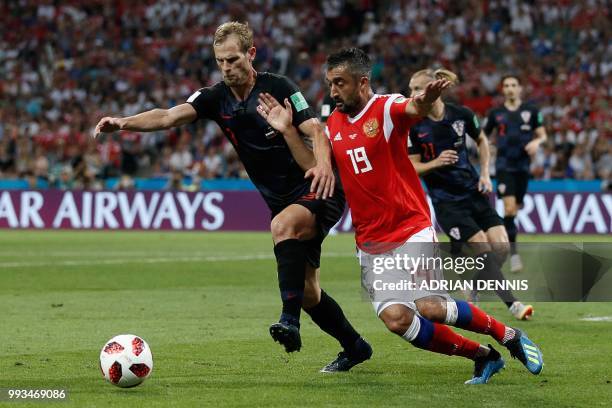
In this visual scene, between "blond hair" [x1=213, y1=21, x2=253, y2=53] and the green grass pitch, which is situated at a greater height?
"blond hair" [x1=213, y1=21, x2=253, y2=53]

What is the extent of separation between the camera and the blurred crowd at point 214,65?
26734 mm

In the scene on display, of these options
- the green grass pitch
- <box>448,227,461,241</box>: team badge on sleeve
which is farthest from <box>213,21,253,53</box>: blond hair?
<box>448,227,461,241</box>: team badge on sleeve

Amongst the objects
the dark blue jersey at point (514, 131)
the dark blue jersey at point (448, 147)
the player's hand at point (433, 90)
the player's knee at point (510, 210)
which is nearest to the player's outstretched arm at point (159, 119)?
the player's hand at point (433, 90)

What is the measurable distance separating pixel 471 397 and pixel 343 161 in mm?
1601

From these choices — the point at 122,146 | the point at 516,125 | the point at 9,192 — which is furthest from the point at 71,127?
the point at 516,125

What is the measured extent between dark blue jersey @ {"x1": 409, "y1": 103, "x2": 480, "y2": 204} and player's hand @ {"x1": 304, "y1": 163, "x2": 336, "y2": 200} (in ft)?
13.0

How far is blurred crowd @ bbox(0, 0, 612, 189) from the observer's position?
2673 cm

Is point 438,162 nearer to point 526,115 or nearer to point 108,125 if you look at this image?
point 108,125

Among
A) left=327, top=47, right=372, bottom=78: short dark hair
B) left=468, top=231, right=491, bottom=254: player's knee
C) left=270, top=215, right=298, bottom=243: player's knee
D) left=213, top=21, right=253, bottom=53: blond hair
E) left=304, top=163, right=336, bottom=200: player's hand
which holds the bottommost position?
left=468, top=231, right=491, bottom=254: player's knee

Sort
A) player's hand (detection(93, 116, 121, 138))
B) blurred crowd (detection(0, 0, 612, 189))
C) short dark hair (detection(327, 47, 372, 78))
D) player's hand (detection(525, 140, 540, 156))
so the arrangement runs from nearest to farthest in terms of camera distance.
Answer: short dark hair (detection(327, 47, 372, 78)) → player's hand (detection(93, 116, 121, 138)) → player's hand (detection(525, 140, 540, 156)) → blurred crowd (detection(0, 0, 612, 189))

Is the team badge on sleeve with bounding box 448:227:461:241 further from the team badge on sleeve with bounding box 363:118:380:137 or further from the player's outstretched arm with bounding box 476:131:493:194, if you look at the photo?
the team badge on sleeve with bounding box 363:118:380:137

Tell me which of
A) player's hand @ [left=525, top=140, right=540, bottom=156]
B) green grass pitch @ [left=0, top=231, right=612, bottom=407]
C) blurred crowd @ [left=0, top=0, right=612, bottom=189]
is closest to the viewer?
green grass pitch @ [left=0, top=231, right=612, bottom=407]

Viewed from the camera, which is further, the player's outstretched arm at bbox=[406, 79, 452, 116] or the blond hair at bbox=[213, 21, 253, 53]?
the blond hair at bbox=[213, 21, 253, 53]

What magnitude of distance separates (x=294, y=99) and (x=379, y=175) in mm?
963
